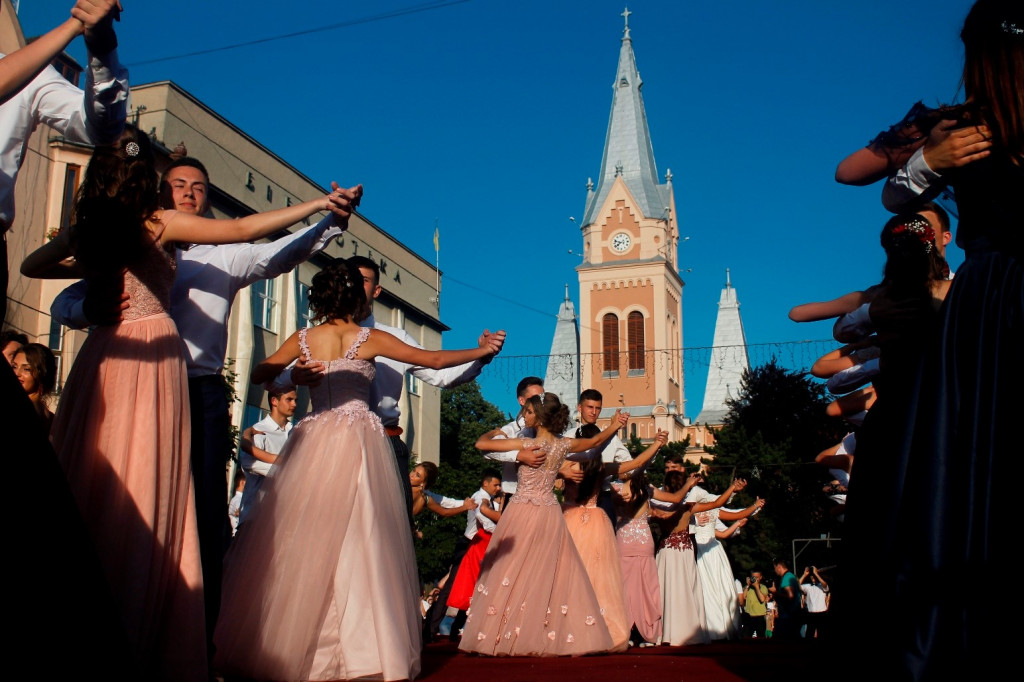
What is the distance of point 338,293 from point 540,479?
3.06m

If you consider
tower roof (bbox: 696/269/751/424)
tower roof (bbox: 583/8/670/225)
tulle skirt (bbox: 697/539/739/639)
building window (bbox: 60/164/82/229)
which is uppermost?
tower roof (bbox: 583/8/670/225)

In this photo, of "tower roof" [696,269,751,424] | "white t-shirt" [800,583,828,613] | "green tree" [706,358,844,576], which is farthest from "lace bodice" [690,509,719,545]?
"tower roof" [696,269,751,424]

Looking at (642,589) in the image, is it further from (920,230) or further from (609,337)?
(609,337)

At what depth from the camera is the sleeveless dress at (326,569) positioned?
4.93 meters

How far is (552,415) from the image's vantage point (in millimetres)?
8617

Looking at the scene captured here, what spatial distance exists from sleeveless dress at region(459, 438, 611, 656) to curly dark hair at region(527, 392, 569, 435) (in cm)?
65

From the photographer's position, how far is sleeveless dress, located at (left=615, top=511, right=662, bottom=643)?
1138cm

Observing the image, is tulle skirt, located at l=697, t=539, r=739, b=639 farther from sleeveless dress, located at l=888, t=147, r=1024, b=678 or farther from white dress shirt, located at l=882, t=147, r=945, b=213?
sleeveless dress, located at l=888, t=147, r=1024, b=678

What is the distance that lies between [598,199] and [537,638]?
3149 inches

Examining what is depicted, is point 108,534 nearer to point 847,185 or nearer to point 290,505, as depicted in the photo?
point 290,505

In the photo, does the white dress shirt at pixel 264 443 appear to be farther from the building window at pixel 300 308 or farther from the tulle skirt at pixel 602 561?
the building window at pixel 300 308

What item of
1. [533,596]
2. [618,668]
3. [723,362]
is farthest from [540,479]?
[723,362]

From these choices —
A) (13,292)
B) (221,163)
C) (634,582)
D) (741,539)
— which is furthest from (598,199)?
(634,582)

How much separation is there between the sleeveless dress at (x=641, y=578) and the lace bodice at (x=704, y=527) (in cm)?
347
